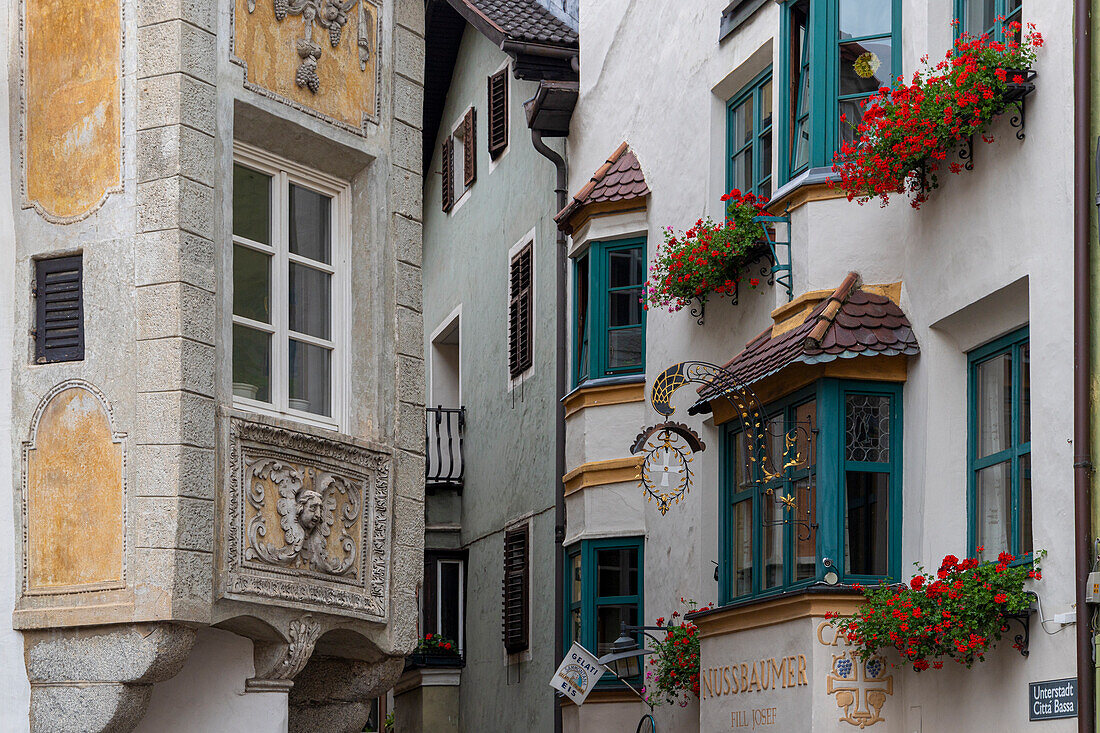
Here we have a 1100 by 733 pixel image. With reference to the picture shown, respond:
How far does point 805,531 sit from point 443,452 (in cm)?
1061

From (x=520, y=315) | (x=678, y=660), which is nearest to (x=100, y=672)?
(x=678, y=660)

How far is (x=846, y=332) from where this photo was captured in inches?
453

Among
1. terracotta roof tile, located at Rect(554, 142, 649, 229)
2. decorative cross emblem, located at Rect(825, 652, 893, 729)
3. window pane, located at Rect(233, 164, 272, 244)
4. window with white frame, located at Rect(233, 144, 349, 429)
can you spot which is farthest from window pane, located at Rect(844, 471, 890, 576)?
terracotta roof tile, located at Rect(554, 142, 649, 229)

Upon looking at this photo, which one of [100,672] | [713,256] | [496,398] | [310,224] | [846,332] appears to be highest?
[713,256]

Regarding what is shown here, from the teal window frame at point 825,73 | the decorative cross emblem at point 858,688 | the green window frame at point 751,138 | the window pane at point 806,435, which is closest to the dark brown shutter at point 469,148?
the green window frame at point 751,138

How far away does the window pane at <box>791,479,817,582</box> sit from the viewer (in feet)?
38.6

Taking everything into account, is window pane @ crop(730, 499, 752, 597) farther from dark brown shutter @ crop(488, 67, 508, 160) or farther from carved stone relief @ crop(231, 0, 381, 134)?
dark brown shutter @ crop(488, 67, 508, 160)

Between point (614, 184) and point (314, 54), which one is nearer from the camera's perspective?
point (314, 54)

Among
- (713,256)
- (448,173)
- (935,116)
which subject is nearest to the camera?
(935,116)

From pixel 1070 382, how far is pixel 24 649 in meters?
5.96

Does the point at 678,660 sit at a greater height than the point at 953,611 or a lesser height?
lesser

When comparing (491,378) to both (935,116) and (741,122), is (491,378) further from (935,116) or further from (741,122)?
(935,116)

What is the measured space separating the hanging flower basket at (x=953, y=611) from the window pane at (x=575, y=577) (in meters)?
6.54

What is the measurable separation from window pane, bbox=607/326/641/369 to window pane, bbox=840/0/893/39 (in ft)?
16.3
